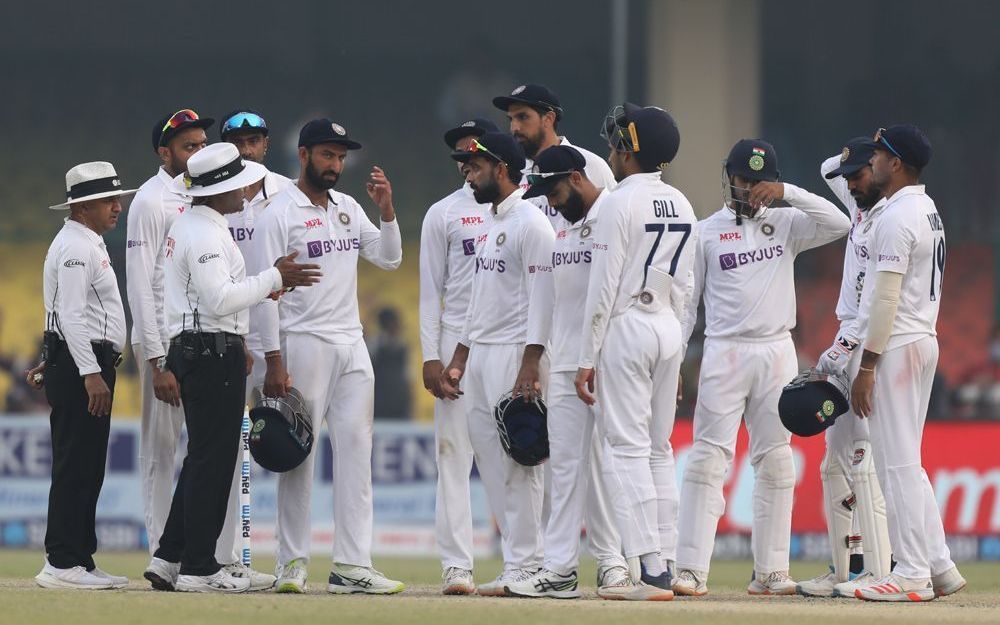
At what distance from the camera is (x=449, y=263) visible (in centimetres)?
943

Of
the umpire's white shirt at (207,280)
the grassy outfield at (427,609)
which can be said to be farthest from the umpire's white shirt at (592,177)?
the grassy outfield at (427,609)

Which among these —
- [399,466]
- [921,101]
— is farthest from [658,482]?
[921,101]

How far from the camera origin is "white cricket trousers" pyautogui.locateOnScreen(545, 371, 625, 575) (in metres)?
8.59

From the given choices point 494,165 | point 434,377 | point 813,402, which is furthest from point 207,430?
point 813,402

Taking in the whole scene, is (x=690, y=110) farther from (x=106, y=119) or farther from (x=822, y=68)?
(x=106, y=119)

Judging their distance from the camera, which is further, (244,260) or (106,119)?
(106,119)

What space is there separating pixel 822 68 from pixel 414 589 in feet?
44.1

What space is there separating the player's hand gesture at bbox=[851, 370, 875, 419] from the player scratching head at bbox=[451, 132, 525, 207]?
2.08 metres

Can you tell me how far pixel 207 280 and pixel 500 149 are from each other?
1704 mm

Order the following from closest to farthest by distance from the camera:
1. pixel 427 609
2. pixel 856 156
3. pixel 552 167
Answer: pixel 427 609 < pixel 552 167 < pixel 856 156

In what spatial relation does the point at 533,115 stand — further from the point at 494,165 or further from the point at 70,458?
the point at 70,458

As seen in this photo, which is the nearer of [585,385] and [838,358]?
[585,385]

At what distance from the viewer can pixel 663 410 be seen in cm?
872

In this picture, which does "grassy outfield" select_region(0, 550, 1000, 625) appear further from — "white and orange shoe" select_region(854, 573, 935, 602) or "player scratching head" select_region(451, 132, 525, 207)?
"player scratching head" select_region(451, 132, 525, 207)
